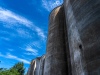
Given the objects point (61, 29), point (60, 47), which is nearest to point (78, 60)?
point (60, 47)

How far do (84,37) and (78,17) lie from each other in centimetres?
235

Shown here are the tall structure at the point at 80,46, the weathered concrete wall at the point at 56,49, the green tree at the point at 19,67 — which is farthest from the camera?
the green tree at the point at 19,67

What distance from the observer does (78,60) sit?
9844 millimetres

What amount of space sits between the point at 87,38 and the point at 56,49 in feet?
21.6

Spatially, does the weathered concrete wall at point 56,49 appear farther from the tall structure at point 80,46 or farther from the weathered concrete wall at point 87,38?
the weathered concrete wall at point 87,38

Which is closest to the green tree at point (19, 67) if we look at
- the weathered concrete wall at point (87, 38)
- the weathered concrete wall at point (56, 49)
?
the weathered concrete wall at point (56, 49)

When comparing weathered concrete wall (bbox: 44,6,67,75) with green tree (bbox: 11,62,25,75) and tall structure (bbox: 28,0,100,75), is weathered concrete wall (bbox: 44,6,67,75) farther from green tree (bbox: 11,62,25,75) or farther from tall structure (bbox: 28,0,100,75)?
green tree (bbox: 11,62,25,75)

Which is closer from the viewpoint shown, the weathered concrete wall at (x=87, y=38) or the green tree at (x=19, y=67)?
the weathered concrete wall at (x=87, y=38)

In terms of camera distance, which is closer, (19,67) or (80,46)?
(80,46)

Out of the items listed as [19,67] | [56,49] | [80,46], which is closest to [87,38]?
[80,46]

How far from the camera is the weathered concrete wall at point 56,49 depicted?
14031 millimetres

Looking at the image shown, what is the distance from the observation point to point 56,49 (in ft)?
50.2

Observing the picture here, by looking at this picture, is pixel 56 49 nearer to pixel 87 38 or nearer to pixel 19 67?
pixel 87 38

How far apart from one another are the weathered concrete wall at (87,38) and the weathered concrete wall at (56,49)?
3596 millimetres
